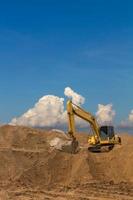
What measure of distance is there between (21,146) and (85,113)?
1255 cm

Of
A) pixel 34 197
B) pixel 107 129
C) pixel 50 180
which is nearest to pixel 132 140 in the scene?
pixel 107 129

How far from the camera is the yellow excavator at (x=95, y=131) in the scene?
31.9m

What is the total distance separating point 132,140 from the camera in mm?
34188

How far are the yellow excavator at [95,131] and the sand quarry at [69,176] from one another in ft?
6.77

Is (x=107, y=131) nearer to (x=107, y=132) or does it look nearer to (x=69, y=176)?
(x=107, y=132)

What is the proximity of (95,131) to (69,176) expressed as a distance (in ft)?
22.1

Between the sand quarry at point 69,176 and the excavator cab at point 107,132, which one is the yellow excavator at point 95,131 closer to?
the excavator cab at point 107,132

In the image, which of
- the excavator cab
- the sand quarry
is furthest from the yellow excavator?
the sand quarry

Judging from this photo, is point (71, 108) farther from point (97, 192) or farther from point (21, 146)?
point (21, 146)

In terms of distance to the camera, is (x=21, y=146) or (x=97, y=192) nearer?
(x=97, y=192)

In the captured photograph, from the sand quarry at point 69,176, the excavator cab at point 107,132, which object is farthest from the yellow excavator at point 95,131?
the sand quarry at point 69,176

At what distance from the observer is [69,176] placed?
27.3 meters

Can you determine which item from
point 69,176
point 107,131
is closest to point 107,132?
point 107,131

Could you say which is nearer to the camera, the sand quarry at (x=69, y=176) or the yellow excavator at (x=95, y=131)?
the sand quarry at (x=69, y=176)
